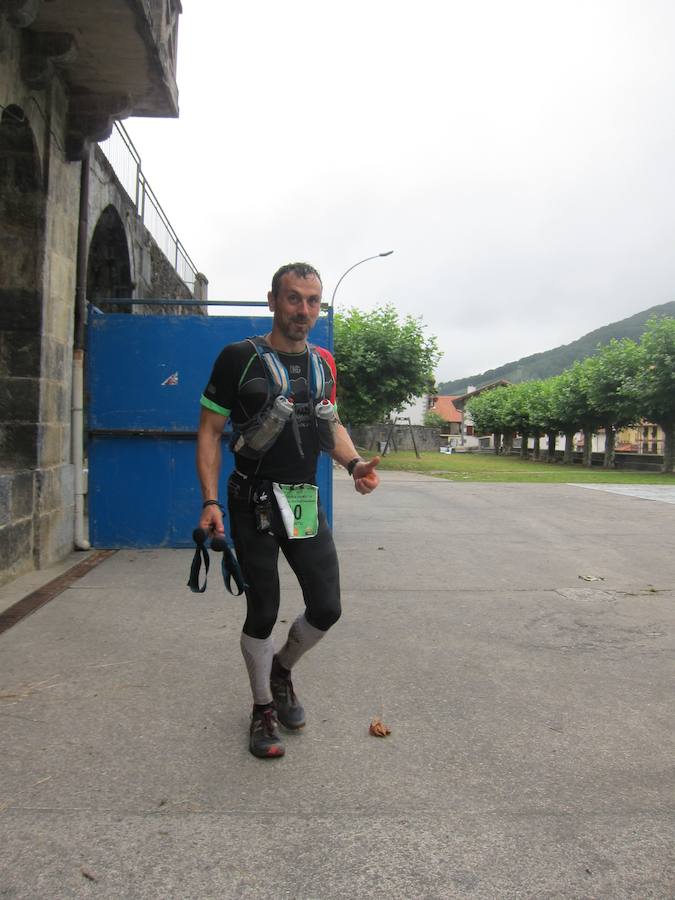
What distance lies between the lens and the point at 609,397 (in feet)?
126

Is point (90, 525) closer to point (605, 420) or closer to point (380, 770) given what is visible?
point (380, 770)

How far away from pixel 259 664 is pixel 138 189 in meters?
10.6

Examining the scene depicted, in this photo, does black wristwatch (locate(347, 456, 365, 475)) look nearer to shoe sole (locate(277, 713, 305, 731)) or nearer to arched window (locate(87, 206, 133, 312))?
shoe sole (locate(277, 713, 305, 731))

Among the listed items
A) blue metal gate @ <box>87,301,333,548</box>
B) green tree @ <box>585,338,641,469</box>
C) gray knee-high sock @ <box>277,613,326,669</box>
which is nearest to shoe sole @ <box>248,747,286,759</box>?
gray knee-high sock @ <box>277,613,326,669</box>

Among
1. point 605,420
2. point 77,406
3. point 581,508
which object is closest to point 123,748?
point 77,406

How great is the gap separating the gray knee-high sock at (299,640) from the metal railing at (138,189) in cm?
686

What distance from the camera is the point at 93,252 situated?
9930 mm

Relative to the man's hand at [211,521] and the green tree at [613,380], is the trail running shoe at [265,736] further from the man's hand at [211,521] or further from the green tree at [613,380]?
the green tree at [613,380]

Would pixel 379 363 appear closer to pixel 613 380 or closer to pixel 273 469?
pixel 613 380

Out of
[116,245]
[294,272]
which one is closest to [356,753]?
[294,272]

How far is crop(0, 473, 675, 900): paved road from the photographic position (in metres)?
2.04

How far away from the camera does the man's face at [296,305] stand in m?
2.89

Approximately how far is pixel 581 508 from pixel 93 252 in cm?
870

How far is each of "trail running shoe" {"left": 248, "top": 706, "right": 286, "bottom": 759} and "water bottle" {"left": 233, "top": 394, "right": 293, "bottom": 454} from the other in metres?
1.09
